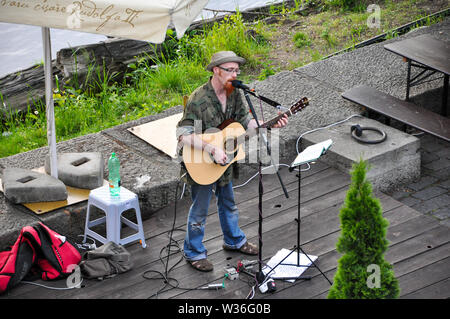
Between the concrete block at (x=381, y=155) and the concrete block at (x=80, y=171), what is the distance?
6.88 ft

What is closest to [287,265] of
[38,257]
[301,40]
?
[38,257]

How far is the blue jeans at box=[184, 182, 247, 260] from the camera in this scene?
16.2ft

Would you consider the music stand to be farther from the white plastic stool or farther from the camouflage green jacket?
the white plastic stool

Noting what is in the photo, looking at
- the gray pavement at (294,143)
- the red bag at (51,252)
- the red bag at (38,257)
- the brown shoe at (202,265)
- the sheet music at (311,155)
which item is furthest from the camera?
the gray pavement at (294,143)

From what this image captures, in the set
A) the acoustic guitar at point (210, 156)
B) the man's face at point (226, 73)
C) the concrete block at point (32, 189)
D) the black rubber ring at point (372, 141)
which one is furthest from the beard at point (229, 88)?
the black rubber ring at point (372, 141)

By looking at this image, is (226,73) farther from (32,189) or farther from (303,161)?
(32,189)

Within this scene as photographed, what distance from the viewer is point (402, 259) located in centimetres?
505

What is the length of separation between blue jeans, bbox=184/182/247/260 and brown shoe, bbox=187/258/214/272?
0.11 ft

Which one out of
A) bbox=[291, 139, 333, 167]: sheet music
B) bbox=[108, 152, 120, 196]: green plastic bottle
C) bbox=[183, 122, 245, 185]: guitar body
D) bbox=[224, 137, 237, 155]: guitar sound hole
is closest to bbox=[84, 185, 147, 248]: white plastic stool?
bbox=[108, 152, 120, 196]: green plastic bottle

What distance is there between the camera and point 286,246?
5.31 metres

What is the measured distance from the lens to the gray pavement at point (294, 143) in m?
5.46

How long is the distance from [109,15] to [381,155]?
2831 millimetres

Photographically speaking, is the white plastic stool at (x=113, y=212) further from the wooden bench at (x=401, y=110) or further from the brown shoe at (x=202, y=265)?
the wooden bench at (x=401, y=110)
